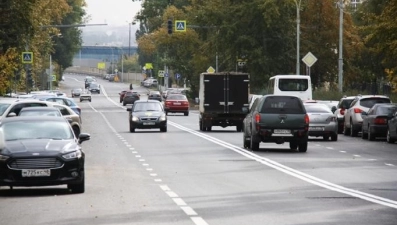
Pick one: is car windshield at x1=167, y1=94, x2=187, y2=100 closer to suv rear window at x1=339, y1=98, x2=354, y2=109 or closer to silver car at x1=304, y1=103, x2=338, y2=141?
suv rear window at x1=339, y1=98, x2=354, y2=109

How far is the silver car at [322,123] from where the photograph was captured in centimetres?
4547

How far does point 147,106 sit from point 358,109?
31.3 feet

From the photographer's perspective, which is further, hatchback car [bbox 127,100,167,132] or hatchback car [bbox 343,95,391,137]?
hatchback car [bbox 127,100,167,132]

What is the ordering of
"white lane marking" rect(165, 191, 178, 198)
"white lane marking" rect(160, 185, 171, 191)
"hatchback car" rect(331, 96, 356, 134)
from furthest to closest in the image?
"hatchback car" rect(331, 96, 356, 134) → "white lane marking" rect(160, 185, 171, 191) → "white lane marking" rect(165, 191, 178, 198)

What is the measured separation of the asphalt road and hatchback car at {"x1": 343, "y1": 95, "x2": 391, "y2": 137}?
11.0m

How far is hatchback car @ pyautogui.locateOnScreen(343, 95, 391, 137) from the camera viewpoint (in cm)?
4991

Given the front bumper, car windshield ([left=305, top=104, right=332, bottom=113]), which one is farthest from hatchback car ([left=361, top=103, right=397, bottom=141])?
the front bumper

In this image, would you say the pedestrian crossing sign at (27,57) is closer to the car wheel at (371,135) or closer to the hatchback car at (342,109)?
the hatchback car at (342,109)

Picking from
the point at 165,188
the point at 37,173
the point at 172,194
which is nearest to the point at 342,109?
the point at 165,188

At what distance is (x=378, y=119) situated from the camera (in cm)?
4562

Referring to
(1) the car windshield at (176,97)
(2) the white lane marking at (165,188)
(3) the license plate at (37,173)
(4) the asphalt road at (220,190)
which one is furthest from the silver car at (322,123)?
(1) the car windshield at (176,97)

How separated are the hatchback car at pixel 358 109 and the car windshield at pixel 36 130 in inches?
1136

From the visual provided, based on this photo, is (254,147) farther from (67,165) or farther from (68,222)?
(68,222)

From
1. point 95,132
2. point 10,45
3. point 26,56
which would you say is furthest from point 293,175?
point 26,56
